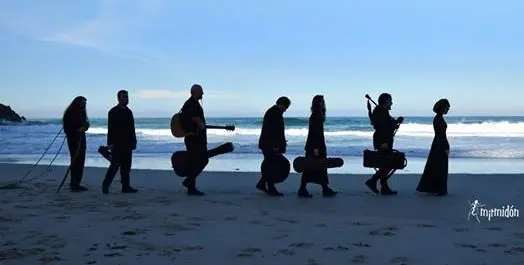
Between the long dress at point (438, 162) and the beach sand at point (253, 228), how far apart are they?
0.24 meters

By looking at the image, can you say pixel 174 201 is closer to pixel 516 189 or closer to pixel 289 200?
pixel 289 200

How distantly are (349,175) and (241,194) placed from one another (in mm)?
3241

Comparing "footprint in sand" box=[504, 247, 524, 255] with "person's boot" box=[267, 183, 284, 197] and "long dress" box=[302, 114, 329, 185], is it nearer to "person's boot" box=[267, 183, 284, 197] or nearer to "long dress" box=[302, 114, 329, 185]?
"long dress" box=[302, 114, 329, 185]

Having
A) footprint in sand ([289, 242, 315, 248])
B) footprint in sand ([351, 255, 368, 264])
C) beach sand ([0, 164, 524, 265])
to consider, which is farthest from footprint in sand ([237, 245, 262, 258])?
footprint in sand ([351, 255, 368, 264])

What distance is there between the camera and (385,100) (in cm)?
834

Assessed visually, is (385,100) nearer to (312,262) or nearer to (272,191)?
(272,191)

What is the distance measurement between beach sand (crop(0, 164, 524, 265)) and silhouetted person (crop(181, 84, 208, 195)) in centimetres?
39

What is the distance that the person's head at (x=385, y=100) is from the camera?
8.33 m

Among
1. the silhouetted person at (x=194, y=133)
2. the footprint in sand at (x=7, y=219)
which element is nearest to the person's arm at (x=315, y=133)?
the silhouetted person at (x=194, y=133)

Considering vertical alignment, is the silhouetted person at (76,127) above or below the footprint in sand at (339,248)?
above

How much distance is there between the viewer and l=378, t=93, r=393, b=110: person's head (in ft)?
27.3

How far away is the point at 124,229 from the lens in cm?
572

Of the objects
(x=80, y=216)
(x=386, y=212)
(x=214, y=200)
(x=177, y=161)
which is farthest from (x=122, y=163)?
(x=386, y=212)

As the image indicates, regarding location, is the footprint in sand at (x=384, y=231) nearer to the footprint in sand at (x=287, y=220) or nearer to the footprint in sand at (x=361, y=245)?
the footprint in sand at (x=361, y=245)
